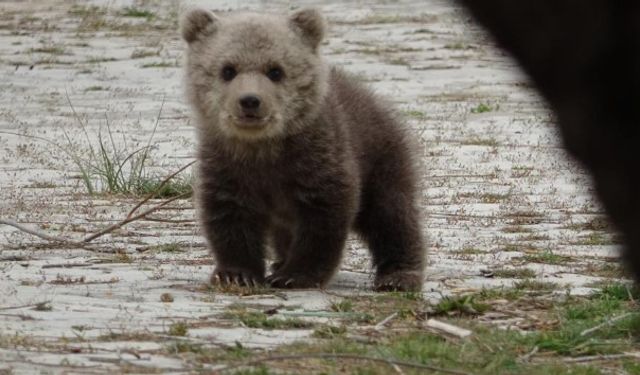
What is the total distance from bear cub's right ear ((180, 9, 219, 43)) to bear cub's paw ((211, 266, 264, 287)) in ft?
4.72

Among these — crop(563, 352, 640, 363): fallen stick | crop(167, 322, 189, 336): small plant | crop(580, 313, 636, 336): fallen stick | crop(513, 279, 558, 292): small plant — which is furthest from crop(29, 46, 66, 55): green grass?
crop(563, 352, 640, 363): fallen stick

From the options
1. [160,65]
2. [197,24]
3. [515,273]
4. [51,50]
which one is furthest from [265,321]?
[51,50]

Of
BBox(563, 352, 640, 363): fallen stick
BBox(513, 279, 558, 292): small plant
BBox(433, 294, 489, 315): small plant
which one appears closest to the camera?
BBox(563, 352, 640, 363): fallen stick

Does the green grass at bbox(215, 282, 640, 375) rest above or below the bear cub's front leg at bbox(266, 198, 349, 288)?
above

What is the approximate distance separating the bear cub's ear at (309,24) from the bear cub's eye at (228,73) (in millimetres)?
562

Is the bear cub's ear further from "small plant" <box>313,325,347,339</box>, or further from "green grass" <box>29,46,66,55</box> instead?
"green grass" <box>29,46,66,55</box>

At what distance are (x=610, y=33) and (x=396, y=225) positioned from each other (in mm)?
5910

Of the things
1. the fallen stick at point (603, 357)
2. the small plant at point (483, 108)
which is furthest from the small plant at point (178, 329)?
the small plant at point (483, 108)

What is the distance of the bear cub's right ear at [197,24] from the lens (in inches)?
293

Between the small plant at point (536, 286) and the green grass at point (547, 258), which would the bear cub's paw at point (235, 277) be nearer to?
the small plant at point (536, 286)

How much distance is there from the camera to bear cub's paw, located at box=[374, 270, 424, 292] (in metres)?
6.93

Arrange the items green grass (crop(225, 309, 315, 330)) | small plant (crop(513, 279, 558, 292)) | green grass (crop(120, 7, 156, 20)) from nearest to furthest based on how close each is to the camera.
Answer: green grass (crop(225, 309, 315, 330)), small plant (crop(513, 279, 558, 292)), green grass (crop(120, 7, 156, 20))

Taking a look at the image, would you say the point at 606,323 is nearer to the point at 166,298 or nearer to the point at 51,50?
the point at 166,298

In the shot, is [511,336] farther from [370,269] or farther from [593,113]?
[593,113]
